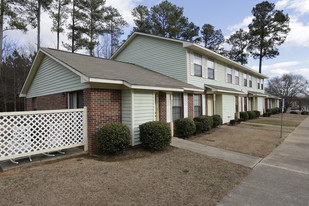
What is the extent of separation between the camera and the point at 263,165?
541 cm

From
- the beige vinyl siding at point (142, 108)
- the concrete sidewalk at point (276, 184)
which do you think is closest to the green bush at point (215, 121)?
the concrete sidewalk at point (276, 184)

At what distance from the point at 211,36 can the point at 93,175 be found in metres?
32.5

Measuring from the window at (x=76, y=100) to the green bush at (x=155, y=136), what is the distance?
10.0 feet

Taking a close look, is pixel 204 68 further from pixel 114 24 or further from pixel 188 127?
pixel 114 24

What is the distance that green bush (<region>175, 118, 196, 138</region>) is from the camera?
902 cm

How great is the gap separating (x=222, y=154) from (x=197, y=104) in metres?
5.57

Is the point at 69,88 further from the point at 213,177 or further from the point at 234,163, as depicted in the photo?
the point at 234,163

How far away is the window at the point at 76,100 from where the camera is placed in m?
7.50

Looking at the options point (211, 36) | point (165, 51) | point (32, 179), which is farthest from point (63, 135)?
point (211, 36)

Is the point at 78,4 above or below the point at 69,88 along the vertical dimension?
above

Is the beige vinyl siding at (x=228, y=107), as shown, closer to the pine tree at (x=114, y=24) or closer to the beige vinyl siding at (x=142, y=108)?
the beige vinyl siding at (x=142, y=108)

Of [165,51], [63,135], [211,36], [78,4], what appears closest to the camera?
[63,135]

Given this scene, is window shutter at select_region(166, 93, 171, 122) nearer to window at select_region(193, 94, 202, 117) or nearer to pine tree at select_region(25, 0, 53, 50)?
window at select_region(193, 94, 202, 117)

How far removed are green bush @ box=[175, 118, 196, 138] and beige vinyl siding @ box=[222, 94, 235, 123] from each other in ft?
18.0
